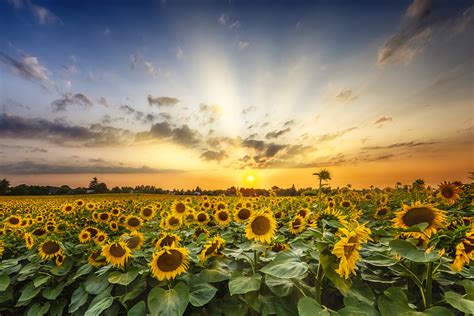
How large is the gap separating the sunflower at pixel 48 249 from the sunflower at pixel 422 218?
4.74 metres

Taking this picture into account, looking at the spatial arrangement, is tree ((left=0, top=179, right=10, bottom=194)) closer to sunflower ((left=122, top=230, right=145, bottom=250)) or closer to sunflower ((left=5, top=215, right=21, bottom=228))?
sunflower ((left=5, top=215, right=21, bottom=228))

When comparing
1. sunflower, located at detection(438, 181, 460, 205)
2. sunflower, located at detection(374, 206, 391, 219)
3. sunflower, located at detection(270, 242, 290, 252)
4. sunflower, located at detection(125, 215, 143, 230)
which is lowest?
sunflower, located at detection(270, 242, 290, 252)

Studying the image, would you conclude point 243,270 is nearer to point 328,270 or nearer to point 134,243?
point 328,270

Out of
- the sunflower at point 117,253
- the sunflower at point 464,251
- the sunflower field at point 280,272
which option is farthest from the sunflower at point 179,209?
the sunflower at point 464,251

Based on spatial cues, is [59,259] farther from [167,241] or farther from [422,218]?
[422,218]

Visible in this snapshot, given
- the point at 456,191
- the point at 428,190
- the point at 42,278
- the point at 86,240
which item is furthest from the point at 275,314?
the point at 428,190

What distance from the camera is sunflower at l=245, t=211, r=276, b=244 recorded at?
3.34 metres

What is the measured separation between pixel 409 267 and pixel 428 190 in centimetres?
751

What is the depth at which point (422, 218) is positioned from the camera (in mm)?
2705

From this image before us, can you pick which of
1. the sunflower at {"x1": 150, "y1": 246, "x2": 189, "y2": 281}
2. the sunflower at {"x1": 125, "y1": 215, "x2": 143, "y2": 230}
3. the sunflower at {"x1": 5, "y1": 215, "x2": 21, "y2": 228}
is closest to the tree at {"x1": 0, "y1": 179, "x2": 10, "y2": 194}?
the sunflower at {"x1": 5, "y1": 215, "x2": 21, "y2": 228}

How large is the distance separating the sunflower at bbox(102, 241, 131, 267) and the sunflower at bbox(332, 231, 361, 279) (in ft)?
7.89

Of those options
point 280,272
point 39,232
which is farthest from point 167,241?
point 39,232

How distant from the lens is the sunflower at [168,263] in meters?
2.78

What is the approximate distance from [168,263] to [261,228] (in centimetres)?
119
